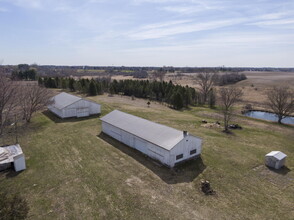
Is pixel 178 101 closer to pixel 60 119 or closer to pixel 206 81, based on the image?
pixel 206 81

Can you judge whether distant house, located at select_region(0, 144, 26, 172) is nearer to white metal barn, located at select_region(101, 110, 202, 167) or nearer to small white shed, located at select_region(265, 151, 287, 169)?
white metal barn, located at select_region(101, 110, 202, 167)

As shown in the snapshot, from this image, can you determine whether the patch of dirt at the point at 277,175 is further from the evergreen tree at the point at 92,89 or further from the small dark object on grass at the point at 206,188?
the evergreen tree at the point at 92,89

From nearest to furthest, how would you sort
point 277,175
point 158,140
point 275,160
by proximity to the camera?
point 277,175, point 275,160, point 158,140

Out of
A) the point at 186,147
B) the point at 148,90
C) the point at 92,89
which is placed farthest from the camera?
the point at 148,90

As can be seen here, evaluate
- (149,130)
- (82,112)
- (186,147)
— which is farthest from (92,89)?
(186,147)

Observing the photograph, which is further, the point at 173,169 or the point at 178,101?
the point at 178,101

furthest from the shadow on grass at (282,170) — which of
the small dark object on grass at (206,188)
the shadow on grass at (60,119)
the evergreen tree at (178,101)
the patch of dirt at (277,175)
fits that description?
the evergreen tree at (178,101)
